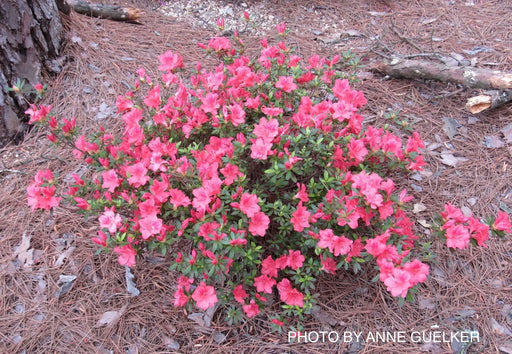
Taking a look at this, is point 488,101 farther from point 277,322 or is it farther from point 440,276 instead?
point 277,322

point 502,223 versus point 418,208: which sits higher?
point 502,223

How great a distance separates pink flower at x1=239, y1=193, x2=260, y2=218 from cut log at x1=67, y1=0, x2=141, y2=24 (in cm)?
325

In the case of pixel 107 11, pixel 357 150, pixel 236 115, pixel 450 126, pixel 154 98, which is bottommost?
pixel 450 126

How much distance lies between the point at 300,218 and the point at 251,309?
59cm

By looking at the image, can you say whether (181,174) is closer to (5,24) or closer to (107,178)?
(107,178)

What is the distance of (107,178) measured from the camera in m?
1.93

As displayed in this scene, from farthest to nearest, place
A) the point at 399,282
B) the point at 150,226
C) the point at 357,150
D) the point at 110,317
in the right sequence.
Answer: the point at 110,317, the point at 357,150, the point at 150,226, the point at 399,282

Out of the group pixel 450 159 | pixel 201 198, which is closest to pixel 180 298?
pixel 201 198

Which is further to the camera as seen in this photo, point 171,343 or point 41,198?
point 171,343

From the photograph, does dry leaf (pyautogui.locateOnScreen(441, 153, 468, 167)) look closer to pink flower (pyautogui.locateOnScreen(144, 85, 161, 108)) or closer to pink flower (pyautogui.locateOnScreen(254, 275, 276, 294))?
pink flower (pyautogui.locateOnScreen(254, 275, 276, 294))

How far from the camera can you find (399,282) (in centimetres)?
161

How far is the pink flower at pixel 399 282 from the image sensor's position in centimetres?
160

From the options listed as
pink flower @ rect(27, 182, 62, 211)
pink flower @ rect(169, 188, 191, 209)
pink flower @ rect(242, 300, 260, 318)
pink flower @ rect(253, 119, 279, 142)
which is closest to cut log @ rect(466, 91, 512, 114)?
pink flower @ rect(253, 119, 279, 142)

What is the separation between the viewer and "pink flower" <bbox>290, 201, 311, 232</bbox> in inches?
70.7
